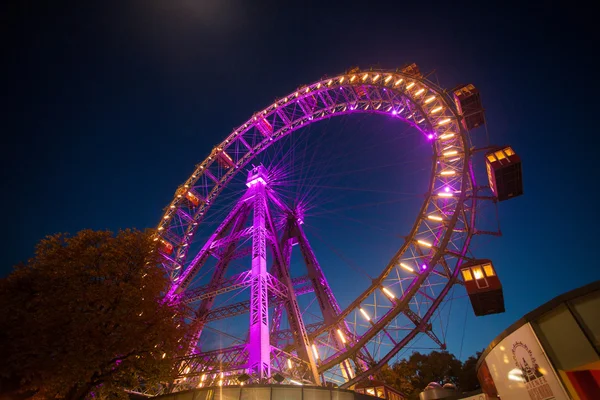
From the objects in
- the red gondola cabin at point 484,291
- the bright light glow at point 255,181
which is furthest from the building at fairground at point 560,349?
the bright light glow at point 255,181

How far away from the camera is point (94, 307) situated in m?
11.2

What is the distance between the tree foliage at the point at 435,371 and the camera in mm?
34094

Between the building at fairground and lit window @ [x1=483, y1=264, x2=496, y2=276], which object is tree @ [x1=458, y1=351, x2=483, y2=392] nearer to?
lit window @ [x1=483, y1=264, x2=496, y2=276]

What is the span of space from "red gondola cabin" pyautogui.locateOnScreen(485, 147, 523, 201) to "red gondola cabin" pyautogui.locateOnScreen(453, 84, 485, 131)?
15.2 feet

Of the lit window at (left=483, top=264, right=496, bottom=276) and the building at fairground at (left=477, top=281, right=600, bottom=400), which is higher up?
the lit window at (left=483, top=264, right=496, bottom=276)

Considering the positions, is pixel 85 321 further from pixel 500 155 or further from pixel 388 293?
pixel 500 155

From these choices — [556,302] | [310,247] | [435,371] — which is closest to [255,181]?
[310,247]

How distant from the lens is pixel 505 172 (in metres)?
15.5

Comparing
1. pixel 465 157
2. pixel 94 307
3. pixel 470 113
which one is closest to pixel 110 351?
pixel 94 307

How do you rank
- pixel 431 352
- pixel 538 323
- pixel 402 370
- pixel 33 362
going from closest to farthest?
pixel 538 323 → pixel 33 362 → pixel 402 370 → pixel 431 352

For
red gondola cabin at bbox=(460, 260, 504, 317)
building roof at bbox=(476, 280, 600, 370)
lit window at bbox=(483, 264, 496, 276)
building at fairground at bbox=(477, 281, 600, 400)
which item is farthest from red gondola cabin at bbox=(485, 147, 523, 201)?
building at fairground at bbox=(477, 281, 600, 400)

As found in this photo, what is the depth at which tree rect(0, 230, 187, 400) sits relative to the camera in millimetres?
9812

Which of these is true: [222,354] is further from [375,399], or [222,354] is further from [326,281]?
[326,281]

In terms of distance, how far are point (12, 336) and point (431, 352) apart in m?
41.8
